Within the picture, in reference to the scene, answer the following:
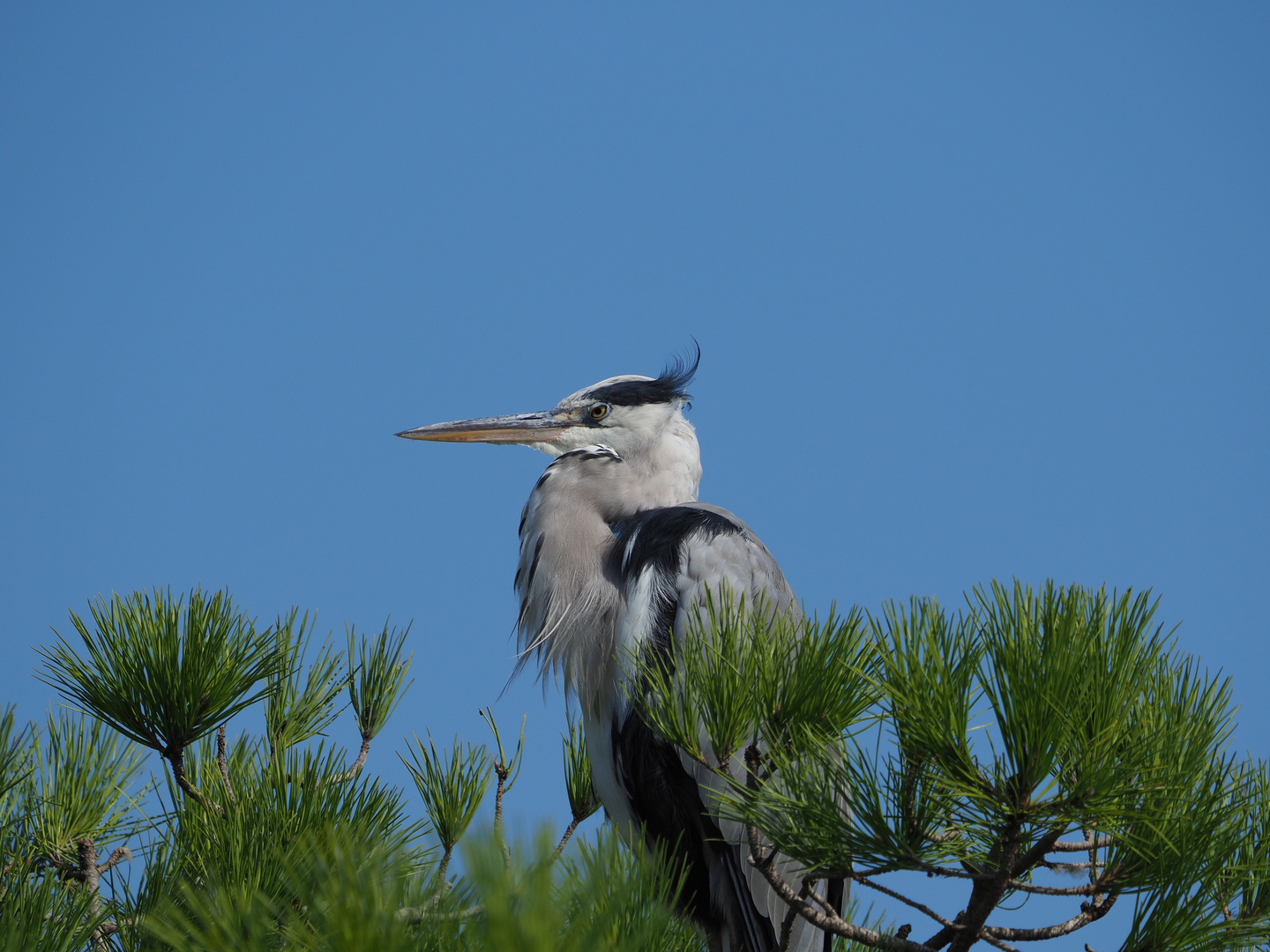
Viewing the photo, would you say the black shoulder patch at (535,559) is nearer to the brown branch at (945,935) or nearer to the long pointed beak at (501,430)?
the long pointed beak at (501,430)

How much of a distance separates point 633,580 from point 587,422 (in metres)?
0.63

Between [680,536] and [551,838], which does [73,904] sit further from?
[680,536]

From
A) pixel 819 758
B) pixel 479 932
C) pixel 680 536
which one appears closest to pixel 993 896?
pixel 819 758

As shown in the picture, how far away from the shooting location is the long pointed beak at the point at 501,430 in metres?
2.44

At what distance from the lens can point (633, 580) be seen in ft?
6.35

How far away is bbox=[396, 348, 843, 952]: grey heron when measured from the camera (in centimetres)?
183

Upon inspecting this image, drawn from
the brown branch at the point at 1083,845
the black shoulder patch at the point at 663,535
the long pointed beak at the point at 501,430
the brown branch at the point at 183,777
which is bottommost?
the brown branch at the point at 1083,845

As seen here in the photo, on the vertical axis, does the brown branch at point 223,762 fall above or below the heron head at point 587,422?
below

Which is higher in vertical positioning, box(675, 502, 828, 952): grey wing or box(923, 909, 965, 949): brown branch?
box(675, 502, 828, 952): grey wing

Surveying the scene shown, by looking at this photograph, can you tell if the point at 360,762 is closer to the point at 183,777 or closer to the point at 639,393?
the point at 183,777

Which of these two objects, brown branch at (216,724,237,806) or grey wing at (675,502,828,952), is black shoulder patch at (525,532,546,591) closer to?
grey wing at (675,502,828,952)

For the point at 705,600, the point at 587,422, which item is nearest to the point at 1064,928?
the point at 705,600

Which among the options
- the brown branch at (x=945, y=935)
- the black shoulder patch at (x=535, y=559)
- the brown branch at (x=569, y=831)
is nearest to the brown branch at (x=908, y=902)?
the brown branch at (x=945, y=935)

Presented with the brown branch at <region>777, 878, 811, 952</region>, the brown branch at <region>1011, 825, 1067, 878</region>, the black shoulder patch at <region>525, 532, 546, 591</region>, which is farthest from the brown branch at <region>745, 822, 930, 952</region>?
the black shoulder patch at <region>525, 532, 546, 591</region>
